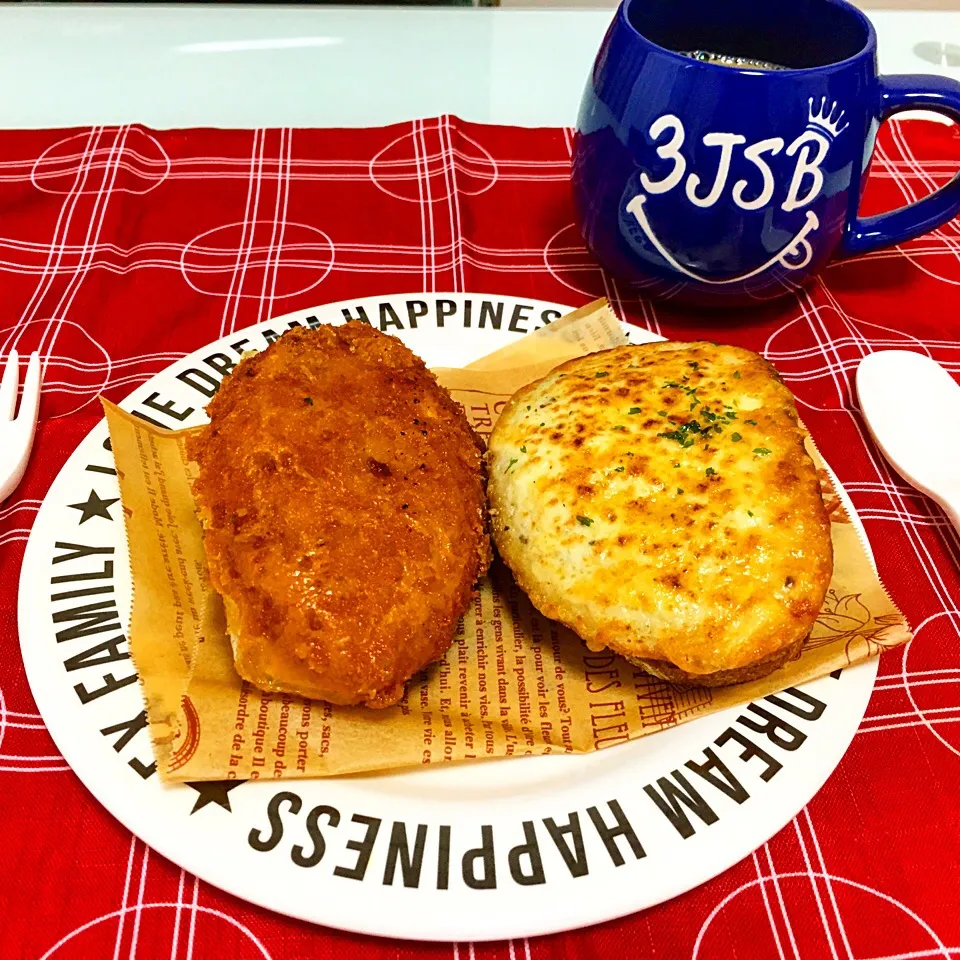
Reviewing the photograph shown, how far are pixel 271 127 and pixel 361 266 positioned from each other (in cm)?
76

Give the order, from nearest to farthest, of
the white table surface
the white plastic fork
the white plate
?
the white plate → the white plastic fork → the white table surface

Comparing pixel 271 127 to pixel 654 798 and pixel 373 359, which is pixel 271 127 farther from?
pixel 654 798

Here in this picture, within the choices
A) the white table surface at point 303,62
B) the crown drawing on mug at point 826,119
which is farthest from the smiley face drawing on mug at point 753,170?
the white table surface at point 303,62

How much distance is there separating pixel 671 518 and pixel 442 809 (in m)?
0.48

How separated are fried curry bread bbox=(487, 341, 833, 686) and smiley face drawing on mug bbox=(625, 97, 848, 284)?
434 mm

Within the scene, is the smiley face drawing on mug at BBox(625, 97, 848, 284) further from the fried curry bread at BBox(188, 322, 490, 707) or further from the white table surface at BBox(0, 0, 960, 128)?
the white table surface at BBox(0, 0, 960, 128)

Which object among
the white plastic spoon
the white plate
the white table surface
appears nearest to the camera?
the white plate

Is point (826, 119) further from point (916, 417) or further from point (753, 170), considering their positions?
point (916, 417)

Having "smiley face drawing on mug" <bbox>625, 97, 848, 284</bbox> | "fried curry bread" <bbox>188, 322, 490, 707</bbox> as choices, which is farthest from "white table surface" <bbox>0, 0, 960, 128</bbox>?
"fried curry bread" <bbox>188, 322, 490, 707</bbox>

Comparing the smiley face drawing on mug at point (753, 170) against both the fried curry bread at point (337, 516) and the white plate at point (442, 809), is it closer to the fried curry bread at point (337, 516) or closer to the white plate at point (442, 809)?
the fried curry bread at point (337, 516)

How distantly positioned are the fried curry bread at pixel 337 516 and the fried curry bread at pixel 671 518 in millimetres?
107

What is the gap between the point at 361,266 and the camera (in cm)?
203

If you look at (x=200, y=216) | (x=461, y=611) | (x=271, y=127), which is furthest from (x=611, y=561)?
(x=271, y=127)

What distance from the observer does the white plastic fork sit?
147 centimetres
